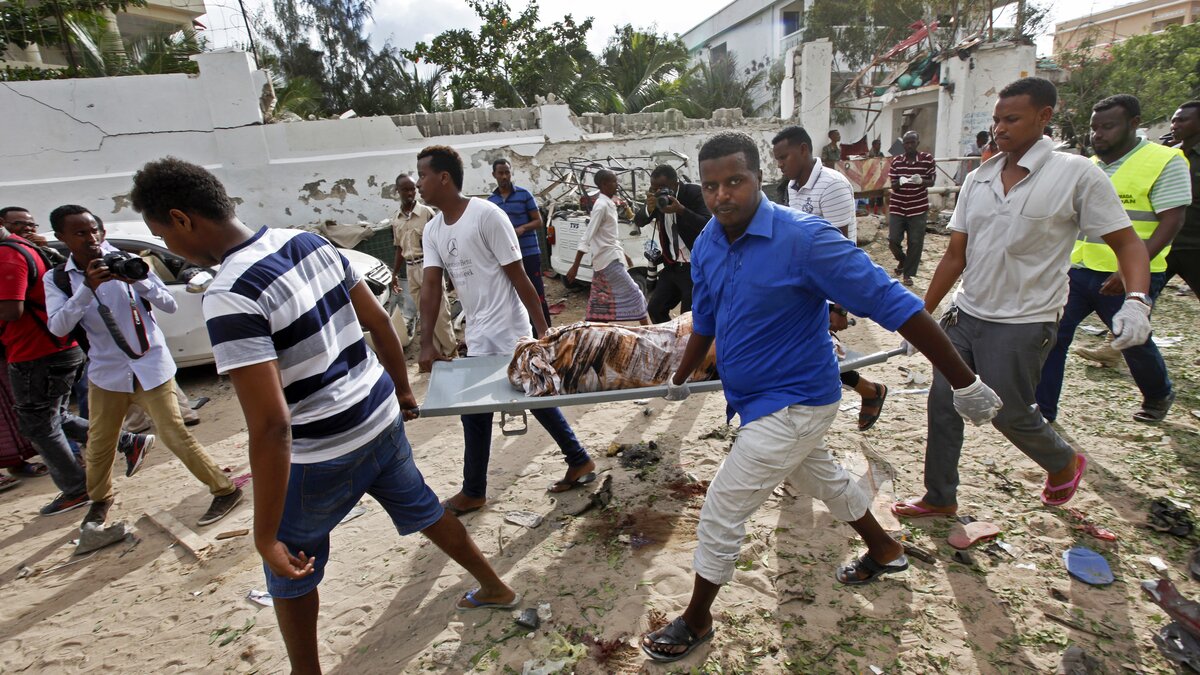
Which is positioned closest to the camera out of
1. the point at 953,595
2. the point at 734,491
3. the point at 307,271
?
the point at 307,271

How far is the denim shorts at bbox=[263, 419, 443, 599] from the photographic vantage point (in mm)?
1894

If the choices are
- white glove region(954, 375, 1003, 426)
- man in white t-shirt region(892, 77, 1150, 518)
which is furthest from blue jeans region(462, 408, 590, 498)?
white glove region(954, 375, 1003, 426)

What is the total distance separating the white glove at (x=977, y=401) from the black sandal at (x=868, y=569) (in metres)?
0.80

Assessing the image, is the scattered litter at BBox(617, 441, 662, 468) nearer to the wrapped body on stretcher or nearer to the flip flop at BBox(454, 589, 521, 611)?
the wrapped body on stretcher

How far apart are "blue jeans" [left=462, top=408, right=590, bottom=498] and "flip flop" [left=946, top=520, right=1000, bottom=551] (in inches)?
73.5

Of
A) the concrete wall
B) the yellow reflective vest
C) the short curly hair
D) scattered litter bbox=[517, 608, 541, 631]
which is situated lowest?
scattered litter bbox=[517, 608, 541, 631]

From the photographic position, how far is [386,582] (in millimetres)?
2867

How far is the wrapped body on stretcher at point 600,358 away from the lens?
3039 millimetres

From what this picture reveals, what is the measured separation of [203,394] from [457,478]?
3.64 m

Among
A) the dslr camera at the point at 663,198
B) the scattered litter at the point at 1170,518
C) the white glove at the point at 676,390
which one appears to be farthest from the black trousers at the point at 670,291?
the scattered litter at the point at 1170,518

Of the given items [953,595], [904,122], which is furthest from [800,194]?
[904,122]

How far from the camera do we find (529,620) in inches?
97.4

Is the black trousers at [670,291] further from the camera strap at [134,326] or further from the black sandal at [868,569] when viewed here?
the camera strap at [134,326]

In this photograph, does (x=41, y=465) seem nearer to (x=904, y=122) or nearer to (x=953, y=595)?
(x=953, y=595)
